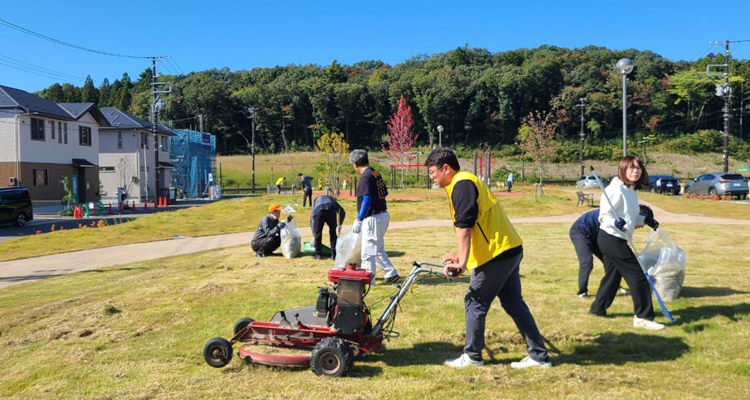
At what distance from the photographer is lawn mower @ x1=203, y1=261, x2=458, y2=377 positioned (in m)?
4.16

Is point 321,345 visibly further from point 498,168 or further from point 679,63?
point 679,63

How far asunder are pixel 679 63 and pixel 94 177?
3522 inches

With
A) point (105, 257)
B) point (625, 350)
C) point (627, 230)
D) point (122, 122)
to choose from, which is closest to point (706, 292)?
point (627, 230)

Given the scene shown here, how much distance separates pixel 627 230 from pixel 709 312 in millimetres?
1586

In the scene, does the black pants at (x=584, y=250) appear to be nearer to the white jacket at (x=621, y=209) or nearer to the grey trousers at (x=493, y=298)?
the white jacket at (x=621, y=209)

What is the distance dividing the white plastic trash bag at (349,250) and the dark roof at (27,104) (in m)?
32.1

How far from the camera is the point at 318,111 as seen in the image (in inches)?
3282

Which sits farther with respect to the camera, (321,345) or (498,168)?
(498,168)

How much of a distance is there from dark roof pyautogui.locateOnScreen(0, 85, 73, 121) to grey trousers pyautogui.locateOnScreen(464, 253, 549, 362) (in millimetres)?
35273

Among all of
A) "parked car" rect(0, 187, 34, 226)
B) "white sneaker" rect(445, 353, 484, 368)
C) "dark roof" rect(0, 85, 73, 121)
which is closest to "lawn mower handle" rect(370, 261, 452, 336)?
"white sneaker" rect(445, 353, 484, 368)

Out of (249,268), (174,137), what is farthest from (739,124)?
(249,268)

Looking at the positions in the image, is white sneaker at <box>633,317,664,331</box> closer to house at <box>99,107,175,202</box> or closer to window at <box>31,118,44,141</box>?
window at <box>31,118,44,141</box>

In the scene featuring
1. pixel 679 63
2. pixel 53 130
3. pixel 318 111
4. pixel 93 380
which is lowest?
pixel 93 380

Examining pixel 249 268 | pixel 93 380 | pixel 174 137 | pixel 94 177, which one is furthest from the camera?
pixel 174 137
